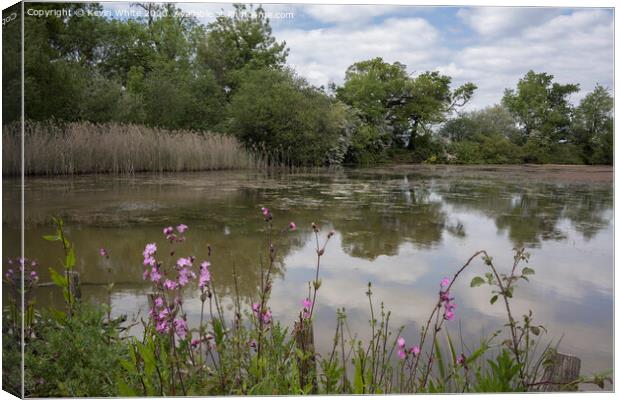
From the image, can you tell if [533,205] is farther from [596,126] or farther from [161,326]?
[161,326]

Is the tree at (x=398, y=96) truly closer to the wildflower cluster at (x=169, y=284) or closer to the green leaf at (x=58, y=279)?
the wildflower cluster at (x=169, y=284)

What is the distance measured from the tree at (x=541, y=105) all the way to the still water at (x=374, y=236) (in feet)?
0.65

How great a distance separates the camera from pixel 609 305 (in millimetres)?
2447

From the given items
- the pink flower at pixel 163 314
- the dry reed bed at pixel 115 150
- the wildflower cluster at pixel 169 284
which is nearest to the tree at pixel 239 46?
the dry reed bed at pixel 115 150

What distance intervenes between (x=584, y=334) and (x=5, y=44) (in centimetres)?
262

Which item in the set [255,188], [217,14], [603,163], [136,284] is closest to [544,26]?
[603,163]

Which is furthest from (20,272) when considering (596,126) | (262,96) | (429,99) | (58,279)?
(596,126)

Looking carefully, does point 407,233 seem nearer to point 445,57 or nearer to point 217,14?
point 445,57

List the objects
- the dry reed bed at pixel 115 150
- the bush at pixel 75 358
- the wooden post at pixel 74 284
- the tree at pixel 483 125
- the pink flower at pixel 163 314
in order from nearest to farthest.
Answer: the pink flower at pixel 163 314, the bush at pixel 75 358, the wooden post at pixel 74 284, the dry reed bed at pixel 115 150, the tree at pixel 483 125

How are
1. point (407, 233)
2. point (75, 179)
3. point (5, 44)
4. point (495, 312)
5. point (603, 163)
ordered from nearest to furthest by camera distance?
point (5, 44) < point (495, 312) < point (603, 163) < point (407, 233) < point (75, 179)

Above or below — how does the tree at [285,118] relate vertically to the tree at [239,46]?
below

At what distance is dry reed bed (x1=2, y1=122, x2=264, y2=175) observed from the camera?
253 cm

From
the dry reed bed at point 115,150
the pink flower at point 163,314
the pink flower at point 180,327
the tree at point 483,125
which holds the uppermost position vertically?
the tree at point 483,125

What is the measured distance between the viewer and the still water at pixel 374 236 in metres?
2.44
